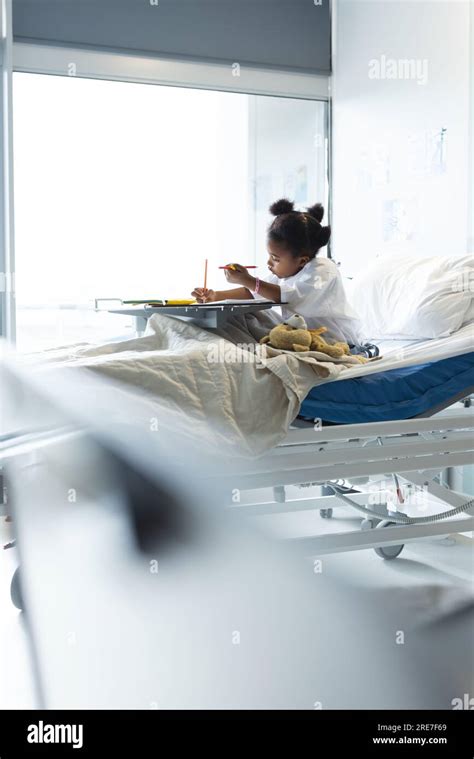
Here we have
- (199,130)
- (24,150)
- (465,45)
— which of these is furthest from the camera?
(199,130)

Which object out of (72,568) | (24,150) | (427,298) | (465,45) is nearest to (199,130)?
(24,150)

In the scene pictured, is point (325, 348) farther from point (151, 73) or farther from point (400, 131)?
point (151, 73)

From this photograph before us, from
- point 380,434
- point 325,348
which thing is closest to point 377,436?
point 380,434

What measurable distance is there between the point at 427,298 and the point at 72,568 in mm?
1120

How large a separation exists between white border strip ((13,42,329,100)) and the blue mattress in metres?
2.15

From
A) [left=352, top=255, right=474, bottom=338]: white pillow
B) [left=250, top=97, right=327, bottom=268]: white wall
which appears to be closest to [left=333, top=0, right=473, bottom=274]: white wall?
[left=250, top=97, right=327, bottom=268]: white wall

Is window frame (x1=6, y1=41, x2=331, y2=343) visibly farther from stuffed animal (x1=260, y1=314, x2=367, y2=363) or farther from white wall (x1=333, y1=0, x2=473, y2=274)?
stuffed animal (x1=260, y1=314, x2=367, y2=363)

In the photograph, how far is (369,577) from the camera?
7.56ft

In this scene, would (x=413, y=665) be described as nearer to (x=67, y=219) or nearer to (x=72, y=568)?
(x=72, y=568)

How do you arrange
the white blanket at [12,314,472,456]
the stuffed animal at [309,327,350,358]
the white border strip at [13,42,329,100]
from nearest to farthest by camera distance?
the white blanket at [12,314,472,456], the stuffed animal at [309,327,350,358], the white border strip at [13,42,329,100]

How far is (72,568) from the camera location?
156cm

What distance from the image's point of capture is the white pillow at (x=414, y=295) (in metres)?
2.02

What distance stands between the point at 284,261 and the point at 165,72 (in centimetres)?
178

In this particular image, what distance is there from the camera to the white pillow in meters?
2.02
